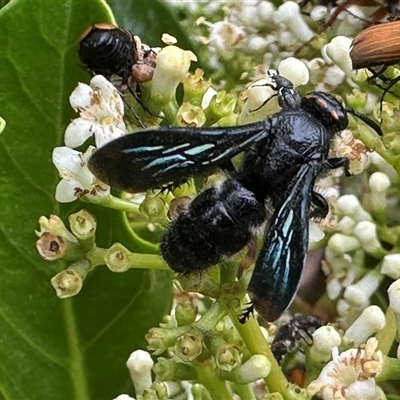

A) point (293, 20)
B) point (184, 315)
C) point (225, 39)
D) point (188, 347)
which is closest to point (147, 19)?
point (225, 39)

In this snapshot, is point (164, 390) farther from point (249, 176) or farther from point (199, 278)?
point (249, 176)

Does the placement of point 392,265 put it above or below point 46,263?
below

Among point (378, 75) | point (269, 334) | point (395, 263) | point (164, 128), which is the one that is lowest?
point (269, 334)

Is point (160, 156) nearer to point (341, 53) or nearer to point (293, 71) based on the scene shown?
point (293, 71)

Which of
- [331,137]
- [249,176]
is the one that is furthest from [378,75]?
[249,176]

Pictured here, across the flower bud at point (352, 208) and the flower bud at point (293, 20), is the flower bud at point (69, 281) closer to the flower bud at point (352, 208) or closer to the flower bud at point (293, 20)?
the flower bud at point (352, 208)

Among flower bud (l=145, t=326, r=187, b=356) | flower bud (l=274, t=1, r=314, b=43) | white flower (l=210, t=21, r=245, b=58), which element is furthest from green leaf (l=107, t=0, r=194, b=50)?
flower bud (l=145, t=326, r=187, b=356)

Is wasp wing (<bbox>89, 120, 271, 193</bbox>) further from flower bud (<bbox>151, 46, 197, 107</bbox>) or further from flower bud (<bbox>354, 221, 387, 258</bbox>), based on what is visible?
flower bud (<bbox>354, 221, 387, 258</bbox>)
